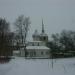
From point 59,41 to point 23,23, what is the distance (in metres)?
0.77

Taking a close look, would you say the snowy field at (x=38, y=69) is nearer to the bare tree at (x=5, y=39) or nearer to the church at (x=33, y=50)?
the bare tree at (x=5, y=39)

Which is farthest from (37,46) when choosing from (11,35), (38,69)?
(38,69)

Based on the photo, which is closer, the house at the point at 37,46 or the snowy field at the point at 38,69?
the snowy field at the point at 38,69

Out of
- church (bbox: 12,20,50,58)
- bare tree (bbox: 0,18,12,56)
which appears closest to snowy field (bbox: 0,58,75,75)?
bare tree (bbox: 0,18,12,56)

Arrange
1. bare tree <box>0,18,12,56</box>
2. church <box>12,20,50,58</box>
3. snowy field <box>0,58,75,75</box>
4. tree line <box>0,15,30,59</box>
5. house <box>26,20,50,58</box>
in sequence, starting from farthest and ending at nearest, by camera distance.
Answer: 1. house <box>26,20,50,58</box>
2. church <box>12,20,50,58</box>
3. tree line <box>0,15,30,59</box>
4. bare tree <box>0,18,12,56</box>
5. snowy field <box>0,58,75,75</box>

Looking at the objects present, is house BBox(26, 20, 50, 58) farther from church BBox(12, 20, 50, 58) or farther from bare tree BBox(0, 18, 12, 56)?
bare tree BBox(0, 18, 12, 56)

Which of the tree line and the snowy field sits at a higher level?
the tree line

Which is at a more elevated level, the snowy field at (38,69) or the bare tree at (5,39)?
the bare tree at (5,39)

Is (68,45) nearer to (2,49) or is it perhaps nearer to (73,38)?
(73,38)

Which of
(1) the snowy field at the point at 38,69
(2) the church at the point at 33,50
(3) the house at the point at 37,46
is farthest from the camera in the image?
(3) the house at the point at 37,46

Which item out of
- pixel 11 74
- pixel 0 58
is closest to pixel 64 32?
pixel 0 58

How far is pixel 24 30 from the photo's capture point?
381 centimetres

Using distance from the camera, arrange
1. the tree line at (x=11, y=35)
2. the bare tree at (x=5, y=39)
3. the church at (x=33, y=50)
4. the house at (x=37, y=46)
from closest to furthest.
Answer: the bare tree at (x=5, y=39), the tree line at (x=11, y=35), the church at (x=33, y=50), the house at (x=37, y=46)

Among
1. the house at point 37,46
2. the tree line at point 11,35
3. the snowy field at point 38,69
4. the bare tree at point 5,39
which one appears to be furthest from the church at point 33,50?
the snowy field at point 38,69
